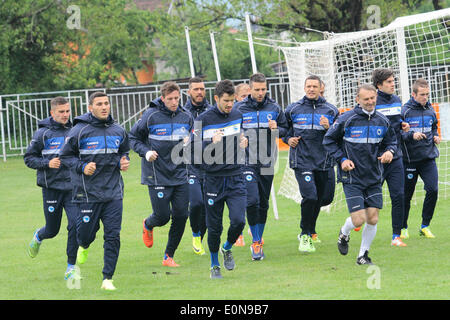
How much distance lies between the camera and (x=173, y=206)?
9.64m

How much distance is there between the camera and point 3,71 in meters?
30.2

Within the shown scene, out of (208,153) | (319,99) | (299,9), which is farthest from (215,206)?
(299,9)

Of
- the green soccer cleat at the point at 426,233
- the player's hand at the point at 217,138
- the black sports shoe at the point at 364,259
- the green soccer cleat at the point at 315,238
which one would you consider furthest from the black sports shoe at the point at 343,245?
the player's hand at the point at 217,138

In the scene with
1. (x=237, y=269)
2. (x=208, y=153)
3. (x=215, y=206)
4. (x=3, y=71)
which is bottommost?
(x=237, y=269)

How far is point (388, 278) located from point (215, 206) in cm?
198

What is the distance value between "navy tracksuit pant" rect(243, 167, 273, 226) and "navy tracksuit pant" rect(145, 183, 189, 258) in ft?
2.73

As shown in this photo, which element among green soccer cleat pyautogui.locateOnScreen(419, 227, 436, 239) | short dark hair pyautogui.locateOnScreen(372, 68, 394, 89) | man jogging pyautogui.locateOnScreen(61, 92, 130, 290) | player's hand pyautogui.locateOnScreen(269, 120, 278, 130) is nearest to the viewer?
man jogging pyautogui.locateOnScreen(61, 92, 130, 290)

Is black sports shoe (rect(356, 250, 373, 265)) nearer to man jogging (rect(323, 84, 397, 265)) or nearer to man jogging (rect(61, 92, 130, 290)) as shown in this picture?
man jogging (rect(323, 84, 397, 265))

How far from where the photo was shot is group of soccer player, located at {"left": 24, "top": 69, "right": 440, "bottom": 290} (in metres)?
8.24

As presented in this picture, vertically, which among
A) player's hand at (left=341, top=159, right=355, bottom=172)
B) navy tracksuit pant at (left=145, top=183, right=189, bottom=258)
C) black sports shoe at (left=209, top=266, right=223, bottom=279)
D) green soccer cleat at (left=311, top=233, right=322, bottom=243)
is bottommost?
green soccer cleat at (left=311, top=233, right=322, bottom=243)

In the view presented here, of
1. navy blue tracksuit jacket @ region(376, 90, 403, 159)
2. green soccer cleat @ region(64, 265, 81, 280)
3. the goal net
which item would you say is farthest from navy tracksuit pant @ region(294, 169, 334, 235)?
the goal net

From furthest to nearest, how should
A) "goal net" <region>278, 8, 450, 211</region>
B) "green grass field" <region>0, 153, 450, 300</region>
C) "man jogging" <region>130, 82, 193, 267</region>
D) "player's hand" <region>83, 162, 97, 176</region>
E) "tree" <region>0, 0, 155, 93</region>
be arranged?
"tree" <region>0, 0, 155, 93</region> < "goal net" <region>278, 8, 450, 211</region> < "man jogging" <region>130, 82, 193, 267</region> < "player's hand" <region>83, 162, 97, 176</region> < "green grass field" <region>0, 153, 450, 300</region>

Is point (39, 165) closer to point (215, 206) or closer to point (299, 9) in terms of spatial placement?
point (215, 206)

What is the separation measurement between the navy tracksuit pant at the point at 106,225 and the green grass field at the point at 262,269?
34 centimetres
